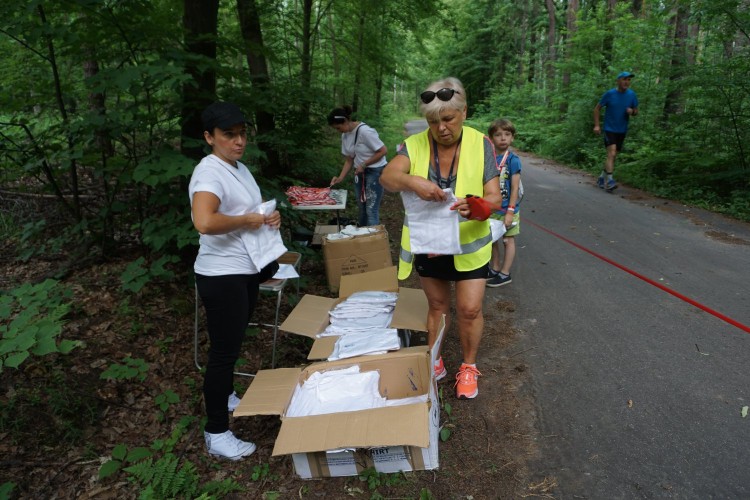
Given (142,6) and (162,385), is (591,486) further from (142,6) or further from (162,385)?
(142,6)

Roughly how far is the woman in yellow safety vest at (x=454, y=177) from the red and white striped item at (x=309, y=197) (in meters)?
2.79

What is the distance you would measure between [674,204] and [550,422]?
7.01m

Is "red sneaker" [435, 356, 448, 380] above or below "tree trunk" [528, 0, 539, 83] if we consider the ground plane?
below

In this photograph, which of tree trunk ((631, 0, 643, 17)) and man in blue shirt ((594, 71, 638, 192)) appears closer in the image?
man in blue shirt ((594, 71, 638, 192))

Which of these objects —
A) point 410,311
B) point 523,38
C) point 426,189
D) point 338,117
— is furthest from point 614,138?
point 523,38

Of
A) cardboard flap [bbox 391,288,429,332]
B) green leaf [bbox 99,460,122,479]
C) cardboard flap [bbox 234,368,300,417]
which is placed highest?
cardboard flap [bbox 391,288,429,332]

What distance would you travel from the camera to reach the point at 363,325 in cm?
349

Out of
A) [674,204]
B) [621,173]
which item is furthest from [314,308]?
[621,173]

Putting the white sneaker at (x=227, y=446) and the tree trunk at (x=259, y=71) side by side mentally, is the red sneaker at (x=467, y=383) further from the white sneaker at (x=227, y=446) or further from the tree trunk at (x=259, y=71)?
the tree trunk at (x=259, y=71)

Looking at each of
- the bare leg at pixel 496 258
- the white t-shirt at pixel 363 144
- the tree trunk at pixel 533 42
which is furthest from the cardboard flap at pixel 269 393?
the tree trunk at pixel 533 42

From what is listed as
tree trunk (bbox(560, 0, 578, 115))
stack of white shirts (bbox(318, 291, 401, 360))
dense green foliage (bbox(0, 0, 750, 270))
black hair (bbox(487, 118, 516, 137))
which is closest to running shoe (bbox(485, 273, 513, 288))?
stack of white shirts (bbox(318, 291, 401, 360))

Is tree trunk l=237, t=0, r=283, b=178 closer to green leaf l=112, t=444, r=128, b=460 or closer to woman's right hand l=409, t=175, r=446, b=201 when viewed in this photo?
woman's right hand l=409, t=175, r=446, b=201

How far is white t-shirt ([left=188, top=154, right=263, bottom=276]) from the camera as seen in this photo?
2.28 meters

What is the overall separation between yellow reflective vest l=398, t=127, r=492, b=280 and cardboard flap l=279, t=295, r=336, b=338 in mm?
1101
